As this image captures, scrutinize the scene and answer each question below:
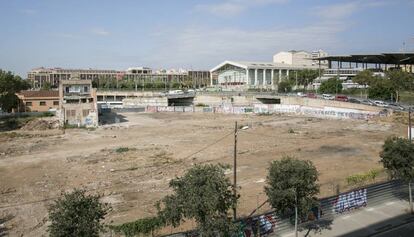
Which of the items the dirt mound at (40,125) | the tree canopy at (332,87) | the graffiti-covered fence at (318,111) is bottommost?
the dirt mound at (40,125)

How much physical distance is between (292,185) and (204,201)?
5120mm

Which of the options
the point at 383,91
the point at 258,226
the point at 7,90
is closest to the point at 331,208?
the point at 258,226

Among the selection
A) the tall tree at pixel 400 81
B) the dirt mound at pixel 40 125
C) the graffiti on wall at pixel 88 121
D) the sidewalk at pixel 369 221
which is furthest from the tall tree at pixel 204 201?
the tall tree at pixel 400 81

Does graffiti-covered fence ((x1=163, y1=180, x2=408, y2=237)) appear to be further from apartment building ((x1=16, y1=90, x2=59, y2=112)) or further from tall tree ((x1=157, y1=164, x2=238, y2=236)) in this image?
apartment building ((x1=16, y1=90, x2=59, y2=112))

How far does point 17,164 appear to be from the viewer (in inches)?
1703

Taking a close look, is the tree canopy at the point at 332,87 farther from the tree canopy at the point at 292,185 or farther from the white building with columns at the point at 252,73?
the tree canopy at the point at 292,185

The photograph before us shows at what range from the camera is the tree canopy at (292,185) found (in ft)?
59.7

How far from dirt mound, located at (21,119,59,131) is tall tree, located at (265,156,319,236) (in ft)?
208

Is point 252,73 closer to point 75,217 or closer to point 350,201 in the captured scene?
point 350,201

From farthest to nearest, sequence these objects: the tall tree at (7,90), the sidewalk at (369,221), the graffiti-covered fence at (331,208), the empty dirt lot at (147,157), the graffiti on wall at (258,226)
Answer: the tall tree at (7,90), the empty dirt lot at (147,157), the sidewalk at (369,221), the graffiti-covered fence at (331,208), the graffiti on wall at (258,226)

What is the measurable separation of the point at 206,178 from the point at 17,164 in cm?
3487

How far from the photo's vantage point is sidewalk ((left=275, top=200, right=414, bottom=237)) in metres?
20.8

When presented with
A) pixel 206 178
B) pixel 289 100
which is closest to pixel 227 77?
pixel 289 100

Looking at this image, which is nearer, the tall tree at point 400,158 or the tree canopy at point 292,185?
the tree canopy at point 292,185
